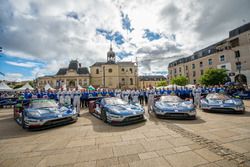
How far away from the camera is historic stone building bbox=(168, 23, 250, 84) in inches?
990

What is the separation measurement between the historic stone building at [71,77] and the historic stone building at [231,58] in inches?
1396

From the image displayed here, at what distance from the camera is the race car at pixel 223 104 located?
20.1 ft

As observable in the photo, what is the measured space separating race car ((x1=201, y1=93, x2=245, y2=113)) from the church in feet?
123

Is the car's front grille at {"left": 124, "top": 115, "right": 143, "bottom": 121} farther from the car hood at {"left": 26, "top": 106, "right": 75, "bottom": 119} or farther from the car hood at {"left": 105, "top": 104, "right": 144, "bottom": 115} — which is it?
the car hood at {"left": 26, "top": 106, "right": 75, "bottom": 119}

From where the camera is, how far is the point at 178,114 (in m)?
5.42

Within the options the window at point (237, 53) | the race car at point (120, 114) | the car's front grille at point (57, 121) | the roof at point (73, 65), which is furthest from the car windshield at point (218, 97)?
the roof at point (73, 65)

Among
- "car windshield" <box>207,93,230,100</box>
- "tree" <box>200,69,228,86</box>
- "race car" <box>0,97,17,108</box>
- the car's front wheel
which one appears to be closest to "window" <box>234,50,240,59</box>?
"tree" <box>200,69,228,86</box>

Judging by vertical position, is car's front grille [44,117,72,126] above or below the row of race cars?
below

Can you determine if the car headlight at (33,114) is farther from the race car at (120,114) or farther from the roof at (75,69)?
the roof at (75,69)

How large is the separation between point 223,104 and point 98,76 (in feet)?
139

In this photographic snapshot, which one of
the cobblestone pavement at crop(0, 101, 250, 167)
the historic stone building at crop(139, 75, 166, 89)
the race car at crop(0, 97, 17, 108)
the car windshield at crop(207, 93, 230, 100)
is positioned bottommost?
the cobblestone pavement at crop(0, 101, 250, 167)

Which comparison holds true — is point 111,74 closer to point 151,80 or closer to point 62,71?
point 62,71

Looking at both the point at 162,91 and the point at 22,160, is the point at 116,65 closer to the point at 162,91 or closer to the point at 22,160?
the point at 162,91

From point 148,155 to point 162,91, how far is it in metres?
9.63
